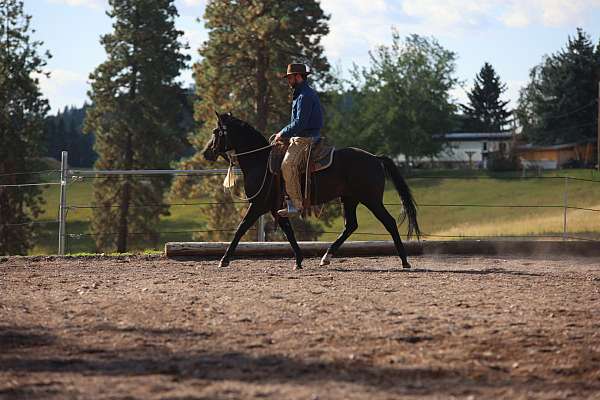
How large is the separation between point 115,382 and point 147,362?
0.54 meters

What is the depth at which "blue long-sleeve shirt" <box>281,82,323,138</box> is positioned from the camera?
1167cm

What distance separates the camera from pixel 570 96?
62.9 m

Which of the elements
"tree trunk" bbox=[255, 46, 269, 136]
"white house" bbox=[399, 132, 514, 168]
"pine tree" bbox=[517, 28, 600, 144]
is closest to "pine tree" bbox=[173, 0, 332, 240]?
"tree trunk" bbox=[255, 46, 269, 136]

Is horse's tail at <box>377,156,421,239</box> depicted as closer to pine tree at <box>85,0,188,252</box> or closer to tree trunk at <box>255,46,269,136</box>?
tree trunk at <box>255,46,269,136</box>

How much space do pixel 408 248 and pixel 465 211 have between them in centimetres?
3720

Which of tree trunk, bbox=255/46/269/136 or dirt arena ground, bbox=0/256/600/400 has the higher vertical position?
tree trunk, bbox=255/46/269/136

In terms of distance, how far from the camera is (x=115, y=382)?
5.23 metres

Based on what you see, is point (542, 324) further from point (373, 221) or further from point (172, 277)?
point (373, 221)

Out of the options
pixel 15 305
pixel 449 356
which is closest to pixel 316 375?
pixel 449 356

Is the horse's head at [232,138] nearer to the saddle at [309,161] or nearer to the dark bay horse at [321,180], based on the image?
the dark bay horse at [321,180]

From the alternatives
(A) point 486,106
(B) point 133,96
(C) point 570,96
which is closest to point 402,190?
(B) point 133,96

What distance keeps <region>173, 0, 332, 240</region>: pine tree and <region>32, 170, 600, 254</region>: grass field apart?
3292 millimetres

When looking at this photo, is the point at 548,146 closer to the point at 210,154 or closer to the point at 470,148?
the point at 470,148

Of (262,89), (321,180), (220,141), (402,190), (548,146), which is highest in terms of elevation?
(262,89)
